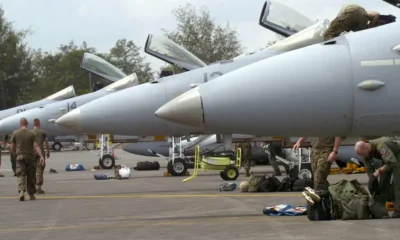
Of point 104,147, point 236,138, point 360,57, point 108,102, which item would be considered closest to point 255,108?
point 360,57

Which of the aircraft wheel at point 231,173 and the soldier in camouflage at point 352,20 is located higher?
Answer: the soldier in camouflage at point 352,20

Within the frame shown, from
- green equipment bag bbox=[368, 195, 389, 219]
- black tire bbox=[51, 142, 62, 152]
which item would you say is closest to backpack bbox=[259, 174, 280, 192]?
green equipment bag bbox=[368, 195, 389, 219]

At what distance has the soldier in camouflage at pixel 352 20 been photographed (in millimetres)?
9680

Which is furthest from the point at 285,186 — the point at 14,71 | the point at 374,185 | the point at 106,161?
the point at 14,71

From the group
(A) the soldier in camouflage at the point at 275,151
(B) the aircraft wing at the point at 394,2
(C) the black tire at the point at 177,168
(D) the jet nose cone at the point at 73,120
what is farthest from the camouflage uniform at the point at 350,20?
(C) the black tire at the point at 177,168

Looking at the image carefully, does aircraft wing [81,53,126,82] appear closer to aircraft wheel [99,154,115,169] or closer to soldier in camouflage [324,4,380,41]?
aircraft wheel [99,154,115,169]

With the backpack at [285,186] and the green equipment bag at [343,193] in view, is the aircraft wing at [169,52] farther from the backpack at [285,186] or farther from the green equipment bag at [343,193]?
the green equipment bag at [343,193]

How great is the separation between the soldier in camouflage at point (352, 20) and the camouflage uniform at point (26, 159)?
24.9ft

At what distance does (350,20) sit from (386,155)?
1715 mm

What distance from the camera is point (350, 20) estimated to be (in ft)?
31.8

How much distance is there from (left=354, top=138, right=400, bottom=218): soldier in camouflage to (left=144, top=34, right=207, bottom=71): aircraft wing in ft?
34.3

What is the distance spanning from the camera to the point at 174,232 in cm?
901

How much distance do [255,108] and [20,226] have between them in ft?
12.6

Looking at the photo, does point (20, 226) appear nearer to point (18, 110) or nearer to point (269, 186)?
point (269, 186)
